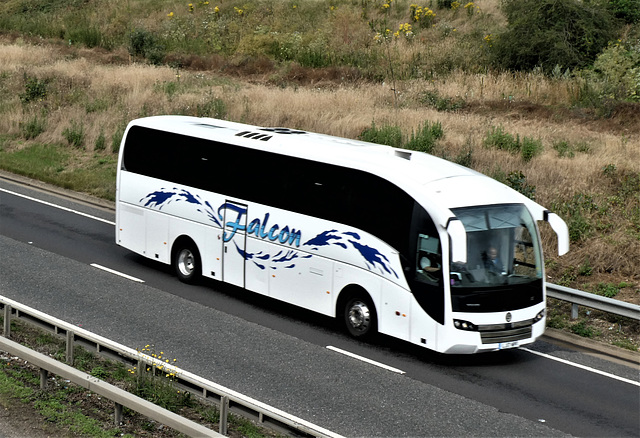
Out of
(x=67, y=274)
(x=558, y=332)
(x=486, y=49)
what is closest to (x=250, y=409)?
(x=558, y=332)

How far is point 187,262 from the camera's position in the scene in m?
17.9

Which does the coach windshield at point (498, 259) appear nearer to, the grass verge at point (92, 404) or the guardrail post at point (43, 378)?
the grass verge at point (92, 404)

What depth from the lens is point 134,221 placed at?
18.7m

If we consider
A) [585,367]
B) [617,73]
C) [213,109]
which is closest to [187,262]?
[585,367]

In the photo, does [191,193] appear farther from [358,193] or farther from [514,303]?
[514,303]

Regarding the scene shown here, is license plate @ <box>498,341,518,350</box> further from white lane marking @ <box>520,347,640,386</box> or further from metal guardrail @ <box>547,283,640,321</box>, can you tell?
metal guardrail @ <box>547,283,640,321</box>

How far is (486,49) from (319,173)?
83.8 feet

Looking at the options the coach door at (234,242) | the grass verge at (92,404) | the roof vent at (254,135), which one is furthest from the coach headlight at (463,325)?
the roof vent at (254,135)

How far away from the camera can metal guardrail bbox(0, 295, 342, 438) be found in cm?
967

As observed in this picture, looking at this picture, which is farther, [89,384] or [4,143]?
[4,143]

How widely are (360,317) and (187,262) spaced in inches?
192

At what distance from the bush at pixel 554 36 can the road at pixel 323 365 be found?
2172 cm

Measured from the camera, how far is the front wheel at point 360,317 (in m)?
14.3

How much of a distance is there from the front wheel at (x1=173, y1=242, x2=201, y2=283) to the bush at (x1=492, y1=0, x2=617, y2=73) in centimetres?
2125
